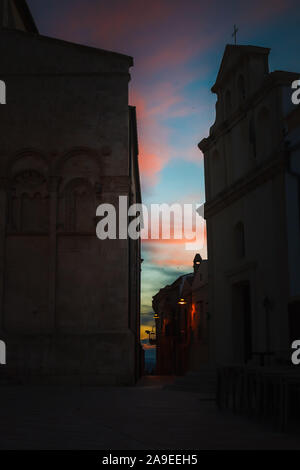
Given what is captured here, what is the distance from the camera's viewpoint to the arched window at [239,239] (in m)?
21.6

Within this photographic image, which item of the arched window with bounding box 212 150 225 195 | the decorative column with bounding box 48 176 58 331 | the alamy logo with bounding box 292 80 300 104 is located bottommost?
the decorative column with bounding box 48 176 58 331

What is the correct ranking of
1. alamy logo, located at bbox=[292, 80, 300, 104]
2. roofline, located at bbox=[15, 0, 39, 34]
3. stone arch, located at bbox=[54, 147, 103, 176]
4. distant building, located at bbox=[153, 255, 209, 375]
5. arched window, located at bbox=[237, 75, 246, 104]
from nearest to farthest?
alamy logo, located at bbox=[292, 80, 300, 104]
arched window, located at bbox=[237, 75, 246, 104]
stone arch, located at bbox=[54, 147, 103, 176]
roofline, located at bbox=[15, 0, 39, 34]
distant building, located at bbox=[153, 255, 209, 375]

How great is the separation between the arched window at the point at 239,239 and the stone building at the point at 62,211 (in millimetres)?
4074

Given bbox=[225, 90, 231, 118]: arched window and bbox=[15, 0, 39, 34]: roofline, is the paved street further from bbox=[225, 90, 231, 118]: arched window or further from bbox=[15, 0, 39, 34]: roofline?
bbox=[15, 0, 39, 34]: roofline

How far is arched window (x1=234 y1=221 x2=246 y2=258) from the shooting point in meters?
21.6

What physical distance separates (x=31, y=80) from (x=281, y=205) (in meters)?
11.3

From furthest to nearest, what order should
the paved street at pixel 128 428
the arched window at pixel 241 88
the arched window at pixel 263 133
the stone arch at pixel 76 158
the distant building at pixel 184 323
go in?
the distant building at pixel 184 323
the stone arch at pixel 76 158
the arched window at pixel 241 88
the arched window at pixel 263 133
the paved street at pixel 128 428

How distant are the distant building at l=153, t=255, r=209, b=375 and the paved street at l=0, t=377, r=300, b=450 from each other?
57.4 feet

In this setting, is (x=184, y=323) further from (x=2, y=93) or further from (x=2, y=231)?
(x=2, y=93)

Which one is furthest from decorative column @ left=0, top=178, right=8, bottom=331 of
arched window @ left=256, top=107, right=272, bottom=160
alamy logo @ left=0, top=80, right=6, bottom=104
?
arched window @ left=256, top=107, right=272, bottom=160

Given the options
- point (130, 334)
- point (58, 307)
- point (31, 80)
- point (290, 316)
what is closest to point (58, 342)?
point (58, 307)

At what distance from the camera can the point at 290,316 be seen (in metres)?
17.6

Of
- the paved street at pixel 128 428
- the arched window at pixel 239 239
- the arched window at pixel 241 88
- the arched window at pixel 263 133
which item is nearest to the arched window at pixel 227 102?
the arched window at pixel 241 88

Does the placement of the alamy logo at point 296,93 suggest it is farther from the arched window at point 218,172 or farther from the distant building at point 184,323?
the distant building at point 184,323
